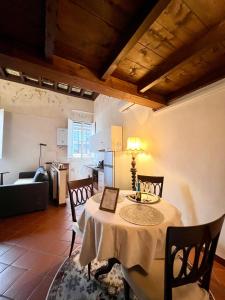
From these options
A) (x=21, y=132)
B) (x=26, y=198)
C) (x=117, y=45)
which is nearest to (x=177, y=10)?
(x=117, y=45)

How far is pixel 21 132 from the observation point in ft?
16.2

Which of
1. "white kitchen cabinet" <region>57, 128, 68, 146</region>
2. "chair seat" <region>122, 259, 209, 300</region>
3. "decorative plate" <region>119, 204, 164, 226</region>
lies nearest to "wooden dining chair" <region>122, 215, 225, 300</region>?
"chair seat" <region>122, 259, 209, 300</region>

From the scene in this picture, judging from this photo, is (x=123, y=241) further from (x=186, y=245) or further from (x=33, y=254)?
(x=33, y=254)

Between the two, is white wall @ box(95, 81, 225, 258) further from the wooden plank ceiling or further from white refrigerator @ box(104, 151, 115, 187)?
white refrigerator @ box(104, 151, 115, 187)

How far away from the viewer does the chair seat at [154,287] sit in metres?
0.92

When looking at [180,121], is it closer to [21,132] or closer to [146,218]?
[146,218]

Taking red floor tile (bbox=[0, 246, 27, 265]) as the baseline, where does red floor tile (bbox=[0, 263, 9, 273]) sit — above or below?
below

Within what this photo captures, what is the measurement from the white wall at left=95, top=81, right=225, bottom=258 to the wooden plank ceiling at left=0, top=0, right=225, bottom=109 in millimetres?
359

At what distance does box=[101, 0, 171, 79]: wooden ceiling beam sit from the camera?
101 cm

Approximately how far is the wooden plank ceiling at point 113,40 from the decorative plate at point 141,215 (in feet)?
4.81

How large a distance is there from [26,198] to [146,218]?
2.80m

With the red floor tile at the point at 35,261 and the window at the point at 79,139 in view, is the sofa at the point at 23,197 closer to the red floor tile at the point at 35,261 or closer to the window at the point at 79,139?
the red floor tile at the point at 35,261

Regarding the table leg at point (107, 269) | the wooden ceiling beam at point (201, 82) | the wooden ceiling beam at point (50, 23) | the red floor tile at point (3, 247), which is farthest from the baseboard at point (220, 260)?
the wooden ceiling beam at point (50, 23)

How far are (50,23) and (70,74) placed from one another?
0.56m
